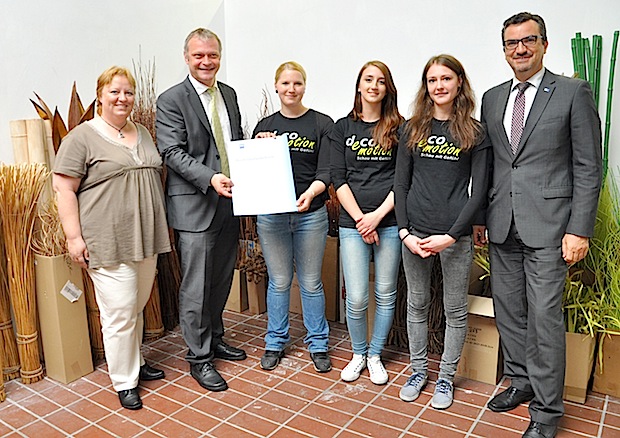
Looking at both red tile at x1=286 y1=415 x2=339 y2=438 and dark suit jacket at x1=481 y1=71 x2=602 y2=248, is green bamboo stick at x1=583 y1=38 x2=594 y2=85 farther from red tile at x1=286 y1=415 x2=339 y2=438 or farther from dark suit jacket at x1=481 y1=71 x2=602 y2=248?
red tile at x1=286 y1=415 x2=339 y2=438

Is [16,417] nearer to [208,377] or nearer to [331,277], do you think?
[208,377]

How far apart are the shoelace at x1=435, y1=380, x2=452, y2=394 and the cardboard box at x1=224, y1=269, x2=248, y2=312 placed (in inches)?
68.7

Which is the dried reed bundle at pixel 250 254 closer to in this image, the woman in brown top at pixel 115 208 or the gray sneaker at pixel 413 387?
the woman in brown top at pixel 115 208

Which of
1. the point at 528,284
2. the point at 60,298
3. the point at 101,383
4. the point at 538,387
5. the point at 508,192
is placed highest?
the point at 508,192

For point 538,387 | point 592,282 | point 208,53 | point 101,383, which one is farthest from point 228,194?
point 592,282

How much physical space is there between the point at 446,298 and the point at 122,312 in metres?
1.57

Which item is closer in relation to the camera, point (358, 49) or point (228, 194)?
point (228, 194)

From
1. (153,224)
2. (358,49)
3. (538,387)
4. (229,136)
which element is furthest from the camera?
(358,49)

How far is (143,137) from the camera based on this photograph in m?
2.79

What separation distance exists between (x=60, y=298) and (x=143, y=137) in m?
0.96

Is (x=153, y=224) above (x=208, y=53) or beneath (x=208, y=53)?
beneath

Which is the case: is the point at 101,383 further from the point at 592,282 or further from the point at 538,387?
the point at 592,282

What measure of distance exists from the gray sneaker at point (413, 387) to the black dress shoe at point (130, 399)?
130 cm

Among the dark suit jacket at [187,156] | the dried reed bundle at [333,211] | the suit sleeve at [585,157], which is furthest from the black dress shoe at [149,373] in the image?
the suit sleeve at [585,157]
